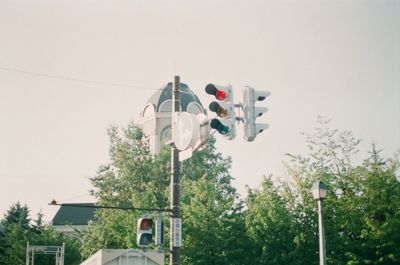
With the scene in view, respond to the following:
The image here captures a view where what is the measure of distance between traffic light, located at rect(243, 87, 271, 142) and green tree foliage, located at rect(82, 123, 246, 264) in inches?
876

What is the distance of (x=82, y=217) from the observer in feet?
349

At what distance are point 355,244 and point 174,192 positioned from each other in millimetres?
18781

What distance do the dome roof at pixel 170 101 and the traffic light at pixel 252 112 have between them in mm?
64630

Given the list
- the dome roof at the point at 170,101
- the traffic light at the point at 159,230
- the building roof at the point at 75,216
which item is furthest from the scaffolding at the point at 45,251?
the building roof at the point at 75,216

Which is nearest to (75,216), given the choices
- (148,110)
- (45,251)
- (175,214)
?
(148,110)

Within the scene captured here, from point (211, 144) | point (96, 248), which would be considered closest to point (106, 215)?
point (96, 248)

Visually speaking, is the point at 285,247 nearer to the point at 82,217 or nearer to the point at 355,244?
the point at 355,244

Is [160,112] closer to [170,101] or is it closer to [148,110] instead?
[170,101]

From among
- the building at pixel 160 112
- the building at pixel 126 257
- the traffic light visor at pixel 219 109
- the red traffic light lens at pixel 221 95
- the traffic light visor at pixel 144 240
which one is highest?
the building at pixel 160 112

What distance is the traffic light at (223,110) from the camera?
33.0 feet

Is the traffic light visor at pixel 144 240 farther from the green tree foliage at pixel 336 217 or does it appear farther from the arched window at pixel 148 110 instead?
the arched window at pixel 148 110

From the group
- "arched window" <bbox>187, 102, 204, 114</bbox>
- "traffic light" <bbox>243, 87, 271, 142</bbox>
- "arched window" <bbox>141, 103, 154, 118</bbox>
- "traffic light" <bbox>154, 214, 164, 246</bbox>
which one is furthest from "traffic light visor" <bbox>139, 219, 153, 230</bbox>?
"arched window" <bbox>141, 103, 154, 118</bbox>

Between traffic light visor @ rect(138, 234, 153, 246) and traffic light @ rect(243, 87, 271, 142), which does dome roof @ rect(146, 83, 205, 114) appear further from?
traffic light @ rect(243, 87, 271, 142)

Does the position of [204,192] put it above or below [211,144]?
below
